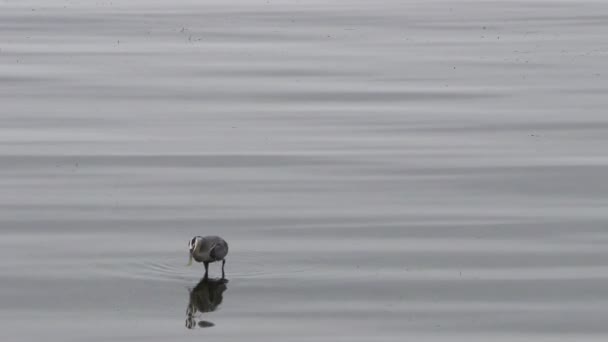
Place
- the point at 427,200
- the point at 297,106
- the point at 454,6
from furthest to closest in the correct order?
the point at 454,6 < the point at 297,106 < the point at 427,200

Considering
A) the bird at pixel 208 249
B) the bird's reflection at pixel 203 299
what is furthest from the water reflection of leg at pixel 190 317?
the bird at pixel 208 249

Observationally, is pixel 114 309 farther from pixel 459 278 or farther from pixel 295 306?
pixel 459 278

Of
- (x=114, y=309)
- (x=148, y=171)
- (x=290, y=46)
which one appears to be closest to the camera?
(x=114, y=309)

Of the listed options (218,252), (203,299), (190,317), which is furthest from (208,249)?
(190,317)

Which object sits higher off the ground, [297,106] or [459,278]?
[297,106]

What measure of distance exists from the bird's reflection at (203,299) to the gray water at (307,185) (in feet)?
0.08

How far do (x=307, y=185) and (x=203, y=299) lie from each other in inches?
154

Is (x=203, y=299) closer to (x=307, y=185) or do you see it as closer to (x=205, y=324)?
(x=205, y=324)

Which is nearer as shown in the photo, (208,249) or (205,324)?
(205,324)

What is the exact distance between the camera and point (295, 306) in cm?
1051

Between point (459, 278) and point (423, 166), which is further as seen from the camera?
point (423, 166)

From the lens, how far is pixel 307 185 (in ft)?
47.3

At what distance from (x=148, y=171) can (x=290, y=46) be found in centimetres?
1004

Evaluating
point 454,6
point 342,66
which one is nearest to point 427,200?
point 342,66
